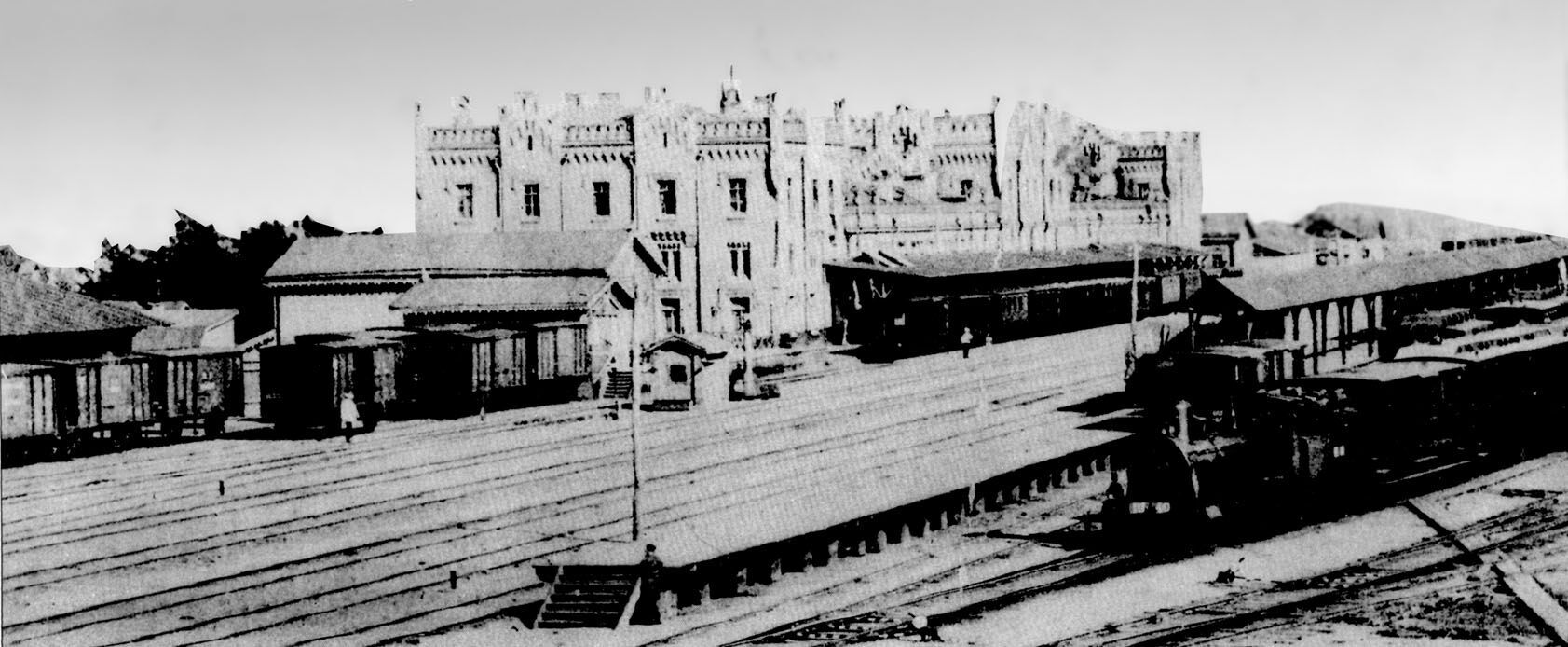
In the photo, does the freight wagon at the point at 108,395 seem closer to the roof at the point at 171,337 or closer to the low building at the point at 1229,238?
the roof at the point at 171,337

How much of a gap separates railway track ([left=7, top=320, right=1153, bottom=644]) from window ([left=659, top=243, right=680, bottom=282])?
23.2 meters

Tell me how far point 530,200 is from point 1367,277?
36.5m

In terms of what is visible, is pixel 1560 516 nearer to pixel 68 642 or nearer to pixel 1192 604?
pixel 1192 604

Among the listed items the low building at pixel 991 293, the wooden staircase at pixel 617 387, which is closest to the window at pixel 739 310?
the low building at pixel 991 293

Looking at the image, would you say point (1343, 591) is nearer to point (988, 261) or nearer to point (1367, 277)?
point (1367, 277)

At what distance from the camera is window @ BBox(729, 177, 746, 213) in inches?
2281

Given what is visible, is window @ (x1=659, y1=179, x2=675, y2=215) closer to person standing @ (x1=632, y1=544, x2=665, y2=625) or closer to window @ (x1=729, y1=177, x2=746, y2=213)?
window @ (x1=729, y1=177, x2=746, y2=213)

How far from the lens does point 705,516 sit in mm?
25828

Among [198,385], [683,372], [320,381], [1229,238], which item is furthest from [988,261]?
[1229,238]

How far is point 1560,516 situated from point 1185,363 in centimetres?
992

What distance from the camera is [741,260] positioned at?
57.9 meters

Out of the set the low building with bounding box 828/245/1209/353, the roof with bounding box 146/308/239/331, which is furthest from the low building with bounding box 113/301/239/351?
the low building with bounding box 828/245/1209/353

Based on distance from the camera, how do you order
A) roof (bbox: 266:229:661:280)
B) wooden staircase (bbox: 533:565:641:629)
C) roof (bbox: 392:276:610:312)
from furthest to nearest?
1. roof (bbox: 266:229:661:280)
2. roof (bbox: 392:276:610:312)
3. wooden staircase (bbox: 533:565:641:629)

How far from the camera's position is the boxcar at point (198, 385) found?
113 feet
